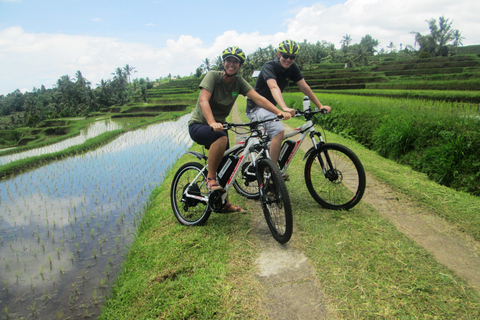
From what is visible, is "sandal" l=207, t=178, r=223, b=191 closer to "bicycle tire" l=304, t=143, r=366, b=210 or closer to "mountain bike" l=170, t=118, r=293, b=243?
"mountain bike" l=170, t=118, r=293, b=243

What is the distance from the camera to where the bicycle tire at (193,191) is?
3588 mm

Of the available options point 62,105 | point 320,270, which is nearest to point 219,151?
point 320,270

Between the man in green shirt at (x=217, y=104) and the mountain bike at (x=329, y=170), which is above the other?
the man in green shirt at (x=217, y=104)

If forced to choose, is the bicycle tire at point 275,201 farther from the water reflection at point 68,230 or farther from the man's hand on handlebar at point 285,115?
the water reflection at point 68,230

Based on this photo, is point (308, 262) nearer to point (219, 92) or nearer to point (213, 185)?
point (213, 185)

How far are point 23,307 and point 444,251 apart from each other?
4305 mm

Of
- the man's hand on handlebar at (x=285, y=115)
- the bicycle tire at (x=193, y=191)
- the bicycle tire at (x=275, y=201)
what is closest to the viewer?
the bicycle tire at (x=275, y=201)

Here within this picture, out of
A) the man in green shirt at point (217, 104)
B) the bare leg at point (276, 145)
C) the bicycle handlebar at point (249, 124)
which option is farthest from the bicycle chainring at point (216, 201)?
the bare leg at point (276, 145)

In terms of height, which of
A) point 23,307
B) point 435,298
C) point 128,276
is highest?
point 435,298

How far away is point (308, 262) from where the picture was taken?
2656mm

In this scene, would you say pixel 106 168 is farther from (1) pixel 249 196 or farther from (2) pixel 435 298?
(2) pixel 435 298

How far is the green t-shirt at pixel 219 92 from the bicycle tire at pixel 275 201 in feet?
2.68

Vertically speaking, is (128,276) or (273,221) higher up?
(273,221)

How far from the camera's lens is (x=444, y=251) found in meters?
2.73
